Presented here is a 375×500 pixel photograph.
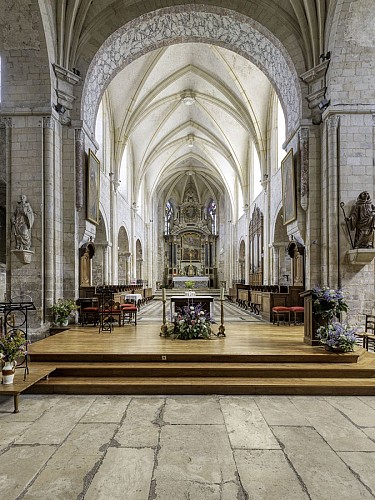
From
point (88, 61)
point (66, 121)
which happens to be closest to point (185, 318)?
point (66, 121)

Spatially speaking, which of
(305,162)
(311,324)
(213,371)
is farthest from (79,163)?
(311,324)

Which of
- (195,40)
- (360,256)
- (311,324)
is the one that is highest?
(195,40)

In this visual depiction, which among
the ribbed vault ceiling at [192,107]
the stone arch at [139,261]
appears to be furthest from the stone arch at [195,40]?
the stone arch at [139,261]

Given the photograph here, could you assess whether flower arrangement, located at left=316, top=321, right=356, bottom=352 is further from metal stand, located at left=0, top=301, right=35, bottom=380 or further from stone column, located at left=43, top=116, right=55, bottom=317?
stone column, located at left=43, top=116, right=55, bottom=317

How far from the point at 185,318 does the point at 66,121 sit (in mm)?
6758

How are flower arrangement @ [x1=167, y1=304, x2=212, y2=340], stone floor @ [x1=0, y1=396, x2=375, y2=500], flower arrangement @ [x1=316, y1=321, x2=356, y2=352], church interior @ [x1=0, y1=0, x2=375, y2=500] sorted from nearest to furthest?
stone floor @ [x1=0, y1=396, x2=375, y2=500], church interior @ [x1=0, y1=0, x2=375, y2=500], flower arrangement @ [x1=316, y1=321, x2=356, y2=352], flower arrangement @ [x1=167, y1=304, x2=212, y2=340]

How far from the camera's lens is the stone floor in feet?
9.87

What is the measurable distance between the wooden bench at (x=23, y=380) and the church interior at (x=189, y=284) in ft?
0.13

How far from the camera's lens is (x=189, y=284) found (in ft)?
58.5

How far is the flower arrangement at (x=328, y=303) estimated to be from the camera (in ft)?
22.7

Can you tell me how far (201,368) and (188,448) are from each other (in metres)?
2.26

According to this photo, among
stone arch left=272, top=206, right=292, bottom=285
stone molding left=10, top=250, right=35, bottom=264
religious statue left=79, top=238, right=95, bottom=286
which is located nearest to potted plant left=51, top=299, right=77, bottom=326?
stone molding left=10, top=250, right=35, bottom=264

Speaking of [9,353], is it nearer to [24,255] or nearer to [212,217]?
[24,255]

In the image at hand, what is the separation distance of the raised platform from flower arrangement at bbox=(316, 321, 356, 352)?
149mm
